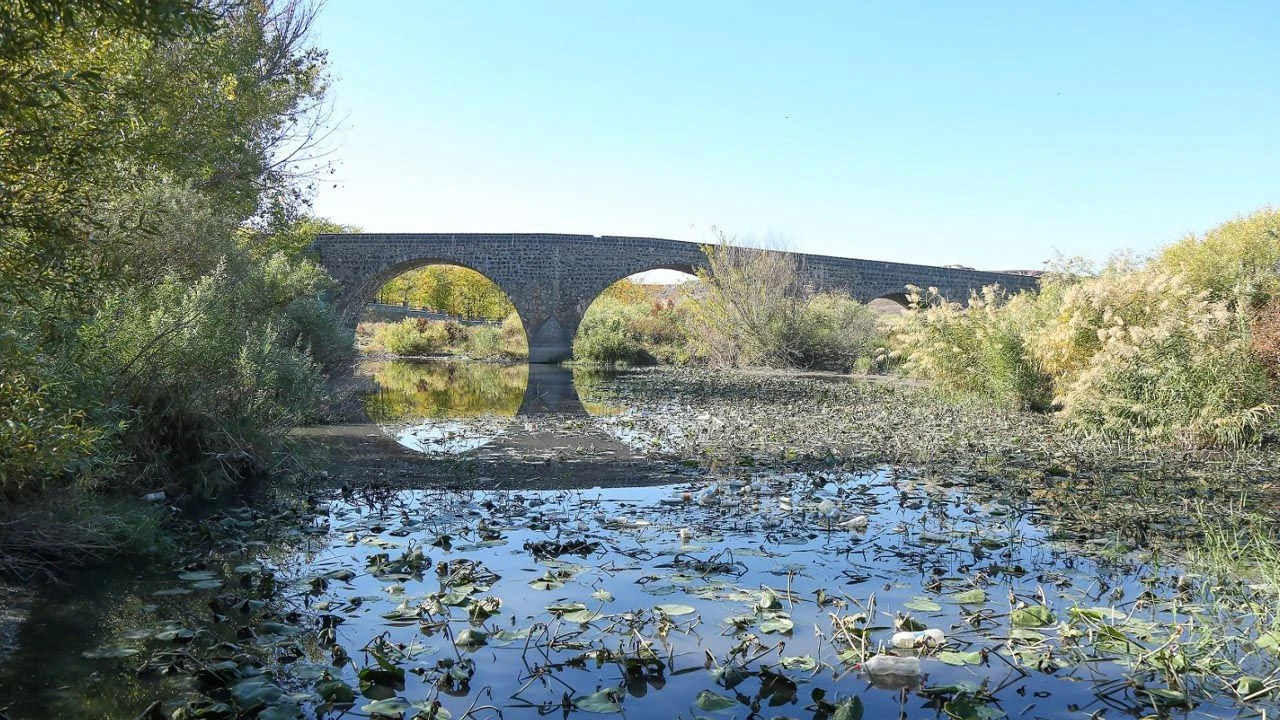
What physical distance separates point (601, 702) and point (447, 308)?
51985 millimetres

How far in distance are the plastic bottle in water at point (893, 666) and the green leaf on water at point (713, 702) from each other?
0.50m

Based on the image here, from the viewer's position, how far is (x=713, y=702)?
2533mm

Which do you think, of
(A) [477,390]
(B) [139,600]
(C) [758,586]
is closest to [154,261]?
(B) [139,600]

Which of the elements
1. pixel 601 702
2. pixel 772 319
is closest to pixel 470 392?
pixel 772 319

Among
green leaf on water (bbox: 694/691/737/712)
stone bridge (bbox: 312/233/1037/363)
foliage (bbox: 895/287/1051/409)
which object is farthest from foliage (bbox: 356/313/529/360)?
green leaf on water (bbox: 694/691/737/712)

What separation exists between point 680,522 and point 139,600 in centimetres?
258

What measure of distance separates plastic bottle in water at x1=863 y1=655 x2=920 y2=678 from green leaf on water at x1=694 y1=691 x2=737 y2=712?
1.63 feet

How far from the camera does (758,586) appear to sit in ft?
11.8

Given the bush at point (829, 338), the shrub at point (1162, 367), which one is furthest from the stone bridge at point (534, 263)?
the shrub at point (1162, 367)

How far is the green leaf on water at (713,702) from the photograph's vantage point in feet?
8.25

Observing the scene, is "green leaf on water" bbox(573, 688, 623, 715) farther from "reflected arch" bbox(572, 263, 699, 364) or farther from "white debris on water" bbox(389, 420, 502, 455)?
"reflected arch" bbox(572, 263, 699, 364)

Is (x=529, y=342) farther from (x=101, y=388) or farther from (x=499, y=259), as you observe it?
(x=101, y=388)

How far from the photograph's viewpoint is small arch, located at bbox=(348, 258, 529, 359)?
27125 mm

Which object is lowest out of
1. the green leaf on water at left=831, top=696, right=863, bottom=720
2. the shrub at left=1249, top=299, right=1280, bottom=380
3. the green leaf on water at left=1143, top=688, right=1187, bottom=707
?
the green leaf on water at left=831, top=696, right=863, bottom=720
